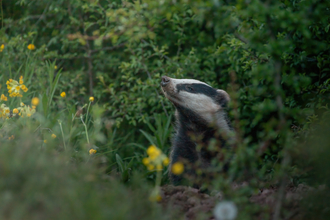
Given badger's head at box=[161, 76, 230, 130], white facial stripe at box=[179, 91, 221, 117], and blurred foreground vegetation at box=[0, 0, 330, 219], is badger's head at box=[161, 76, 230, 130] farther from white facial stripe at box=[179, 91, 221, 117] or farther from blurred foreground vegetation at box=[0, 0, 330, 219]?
blurred foreground vegetation at box=[0, 0, 330, 219]

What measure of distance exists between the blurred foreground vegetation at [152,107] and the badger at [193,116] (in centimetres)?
33

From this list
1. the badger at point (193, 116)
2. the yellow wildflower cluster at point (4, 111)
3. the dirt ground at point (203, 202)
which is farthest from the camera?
the badger at point (193, 116)

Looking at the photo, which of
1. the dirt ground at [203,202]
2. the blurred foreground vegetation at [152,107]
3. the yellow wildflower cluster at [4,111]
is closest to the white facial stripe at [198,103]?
the blurred foreground vegetation at [152,107]

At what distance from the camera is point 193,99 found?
3861 mm

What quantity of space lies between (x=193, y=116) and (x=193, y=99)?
184 millimetres

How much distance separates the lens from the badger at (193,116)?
148 inches

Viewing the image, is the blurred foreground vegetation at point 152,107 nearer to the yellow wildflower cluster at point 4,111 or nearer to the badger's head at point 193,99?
the yellow wildflower cluster at point 4,111

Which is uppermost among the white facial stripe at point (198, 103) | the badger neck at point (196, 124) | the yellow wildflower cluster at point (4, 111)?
the yellow wildflower cluster at point (4, 111)

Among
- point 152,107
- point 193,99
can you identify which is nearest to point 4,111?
point 193,99

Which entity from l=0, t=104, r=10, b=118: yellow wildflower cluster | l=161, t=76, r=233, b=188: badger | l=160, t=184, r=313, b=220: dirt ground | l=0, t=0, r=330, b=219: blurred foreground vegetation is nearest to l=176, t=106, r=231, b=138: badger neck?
l=161, t=76, r=233, b=188: badger

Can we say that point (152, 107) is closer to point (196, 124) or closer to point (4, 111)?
point (196, 124)

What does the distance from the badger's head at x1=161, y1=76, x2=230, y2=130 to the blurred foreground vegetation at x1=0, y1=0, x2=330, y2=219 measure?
1.25ft

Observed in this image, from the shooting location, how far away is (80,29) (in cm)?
595

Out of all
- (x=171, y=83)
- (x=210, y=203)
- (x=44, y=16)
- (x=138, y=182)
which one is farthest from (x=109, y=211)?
(x=44, y=16)
